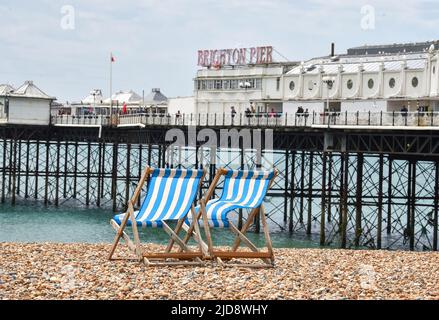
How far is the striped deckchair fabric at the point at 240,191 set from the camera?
73.3ft

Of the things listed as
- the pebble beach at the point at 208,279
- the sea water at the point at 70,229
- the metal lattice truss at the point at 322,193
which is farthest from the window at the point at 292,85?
the pebble beach at the point at 208,279

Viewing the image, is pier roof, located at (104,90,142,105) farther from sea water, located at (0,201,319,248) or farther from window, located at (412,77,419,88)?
window, located at (412,77,419,88)

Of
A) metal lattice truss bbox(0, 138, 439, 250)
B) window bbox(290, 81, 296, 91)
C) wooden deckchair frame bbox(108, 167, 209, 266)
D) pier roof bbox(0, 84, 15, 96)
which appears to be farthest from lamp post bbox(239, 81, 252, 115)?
wooden deckchair frame bbox(108, 167, 209, 266)

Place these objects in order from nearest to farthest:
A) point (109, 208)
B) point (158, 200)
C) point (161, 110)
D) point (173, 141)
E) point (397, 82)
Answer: point (158, 200)
point (397, 82)
point (173, 141)
point (109, 208)
point (161, 110)

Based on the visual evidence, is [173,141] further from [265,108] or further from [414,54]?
[414,54]

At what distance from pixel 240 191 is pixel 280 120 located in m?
25.6

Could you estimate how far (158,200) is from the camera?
22.1 meters

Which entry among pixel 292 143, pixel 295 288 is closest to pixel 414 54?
pixel 292 143

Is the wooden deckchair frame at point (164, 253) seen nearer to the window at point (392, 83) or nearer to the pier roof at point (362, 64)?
the pier roof at point (362, 64)

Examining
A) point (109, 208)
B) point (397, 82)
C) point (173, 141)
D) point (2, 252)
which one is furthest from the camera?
point (109, 208)

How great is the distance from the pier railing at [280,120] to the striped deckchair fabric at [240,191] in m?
16.6

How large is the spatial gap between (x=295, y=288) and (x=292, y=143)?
3057 cm

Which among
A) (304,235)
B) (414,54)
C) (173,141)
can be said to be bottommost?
(304,235)

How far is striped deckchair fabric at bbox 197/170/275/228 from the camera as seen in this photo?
880 inches
